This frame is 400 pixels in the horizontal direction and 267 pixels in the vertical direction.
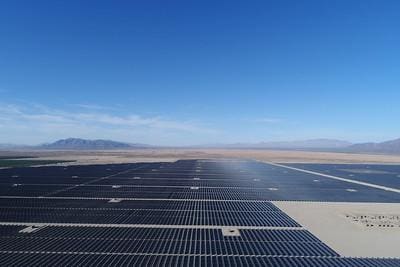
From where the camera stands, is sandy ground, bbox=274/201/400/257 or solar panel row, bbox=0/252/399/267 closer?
solar panel row, bbox=0/252/399/267

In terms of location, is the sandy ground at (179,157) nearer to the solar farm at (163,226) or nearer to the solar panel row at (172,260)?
the solar farm at (163,226)

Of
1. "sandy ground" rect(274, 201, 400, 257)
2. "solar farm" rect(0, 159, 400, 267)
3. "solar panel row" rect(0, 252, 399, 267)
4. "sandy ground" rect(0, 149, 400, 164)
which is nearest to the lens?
"solar panel row" rect(0, 252, 399, 267)

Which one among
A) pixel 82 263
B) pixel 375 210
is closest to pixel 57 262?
pixel 82 263

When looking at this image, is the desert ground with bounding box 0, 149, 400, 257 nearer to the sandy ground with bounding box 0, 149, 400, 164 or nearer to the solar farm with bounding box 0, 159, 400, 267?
the solar farm with bounding box 0, 159, 400, 267

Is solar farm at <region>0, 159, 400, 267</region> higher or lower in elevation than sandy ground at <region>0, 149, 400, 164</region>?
lower

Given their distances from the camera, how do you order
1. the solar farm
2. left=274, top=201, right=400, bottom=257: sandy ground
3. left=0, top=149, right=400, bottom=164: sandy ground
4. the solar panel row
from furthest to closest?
left=0, top=149, right=400, bottom=164: sandy ground
left=274, top=201, right=400, bottom=257: sandy ground
the solar farm
the solar panel row

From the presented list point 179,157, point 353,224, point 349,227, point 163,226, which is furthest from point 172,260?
point 179,157

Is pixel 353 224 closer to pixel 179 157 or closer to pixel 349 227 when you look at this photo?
pixel 349 227

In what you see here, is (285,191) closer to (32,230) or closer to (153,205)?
(153,205)

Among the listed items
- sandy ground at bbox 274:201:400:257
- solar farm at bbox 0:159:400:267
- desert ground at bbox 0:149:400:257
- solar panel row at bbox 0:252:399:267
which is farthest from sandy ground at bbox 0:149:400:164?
solar panel row at bbox 0:252:399:267
